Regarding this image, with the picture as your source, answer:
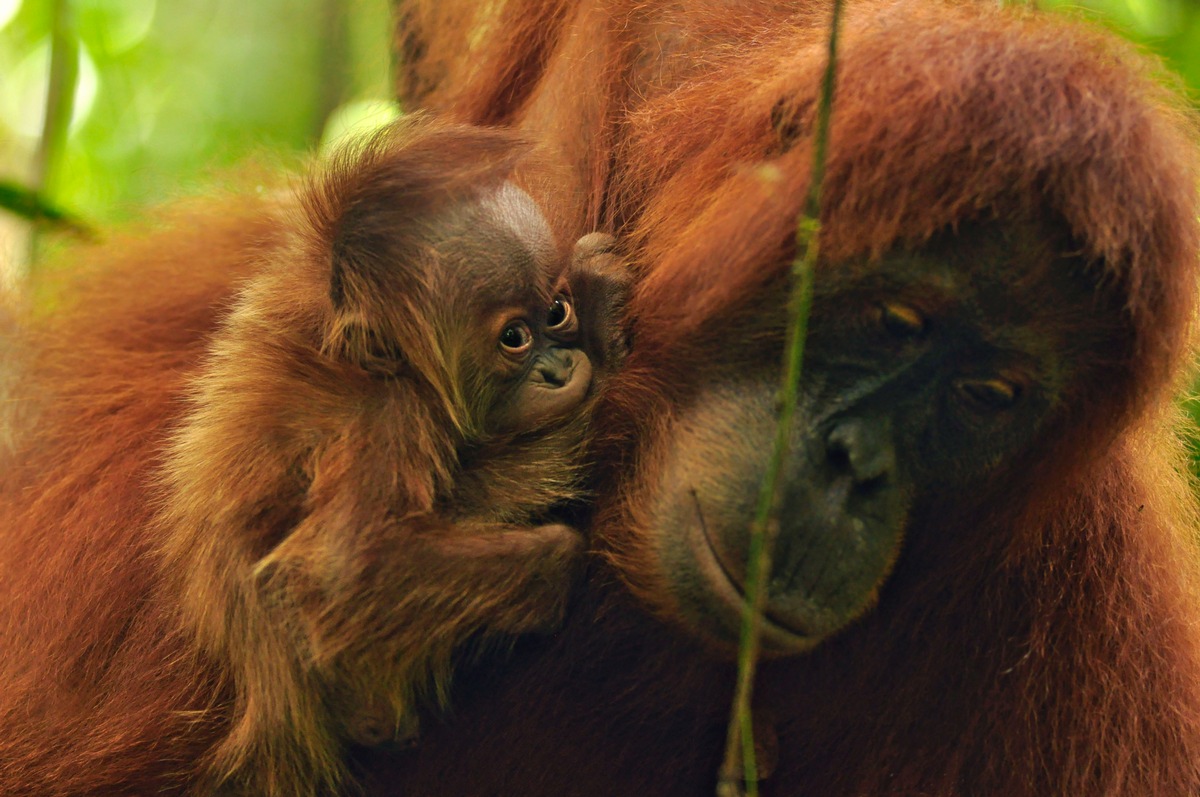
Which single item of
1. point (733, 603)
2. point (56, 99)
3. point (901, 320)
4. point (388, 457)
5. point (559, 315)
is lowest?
point (733, 603)

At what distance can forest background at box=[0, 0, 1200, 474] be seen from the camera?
185 inches

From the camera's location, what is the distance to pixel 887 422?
2.26m

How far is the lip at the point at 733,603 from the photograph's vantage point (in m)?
2.20

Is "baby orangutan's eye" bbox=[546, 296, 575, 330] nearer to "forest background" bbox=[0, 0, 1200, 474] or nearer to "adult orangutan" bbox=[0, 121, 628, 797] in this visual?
"adult orangutan" bbox=[0, 121, 628, 797]

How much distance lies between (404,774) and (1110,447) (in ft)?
5.20

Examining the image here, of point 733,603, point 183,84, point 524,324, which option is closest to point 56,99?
point 524,324

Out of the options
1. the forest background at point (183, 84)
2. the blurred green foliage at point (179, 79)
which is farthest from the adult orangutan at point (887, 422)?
the blurred green foliage at point (179, 79)

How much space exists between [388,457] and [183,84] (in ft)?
→ 13.9

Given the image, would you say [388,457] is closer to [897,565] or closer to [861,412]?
[861,412]

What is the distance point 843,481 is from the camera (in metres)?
2.19

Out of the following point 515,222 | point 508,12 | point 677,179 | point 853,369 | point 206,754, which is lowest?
point 206,754

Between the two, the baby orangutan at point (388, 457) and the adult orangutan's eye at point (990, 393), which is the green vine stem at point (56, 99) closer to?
the baby orangutan at point (388, 457)

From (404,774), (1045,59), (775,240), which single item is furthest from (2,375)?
(1045,59)

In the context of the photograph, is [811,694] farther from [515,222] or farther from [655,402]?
[515,222]
